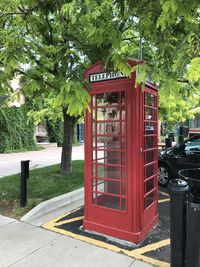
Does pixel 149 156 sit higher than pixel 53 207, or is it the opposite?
pixel 149 156

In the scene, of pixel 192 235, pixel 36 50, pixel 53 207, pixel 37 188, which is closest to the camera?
pixel 192 235

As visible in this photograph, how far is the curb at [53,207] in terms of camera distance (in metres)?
5.33

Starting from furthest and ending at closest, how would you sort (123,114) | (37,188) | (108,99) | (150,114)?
(37,188) → (150,114) → (108,99) → (123,114)

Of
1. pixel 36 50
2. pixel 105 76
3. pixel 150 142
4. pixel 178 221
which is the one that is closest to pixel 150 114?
pixel 150 142

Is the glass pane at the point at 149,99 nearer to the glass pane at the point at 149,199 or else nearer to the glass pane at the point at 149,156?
the glass pane at the point at 149,156

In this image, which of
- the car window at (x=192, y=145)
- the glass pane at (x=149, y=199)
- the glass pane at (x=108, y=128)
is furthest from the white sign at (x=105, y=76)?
the car window at (x=192, y=145)

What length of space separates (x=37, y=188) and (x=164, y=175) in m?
3.44

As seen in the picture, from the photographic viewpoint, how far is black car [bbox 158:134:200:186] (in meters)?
7.76

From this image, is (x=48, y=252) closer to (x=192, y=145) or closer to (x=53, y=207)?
(x=53, y=207)

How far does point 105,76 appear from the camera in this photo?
4.48 metres

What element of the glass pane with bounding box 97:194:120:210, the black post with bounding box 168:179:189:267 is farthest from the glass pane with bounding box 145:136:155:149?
the black post with bounding box 168:179:189:267

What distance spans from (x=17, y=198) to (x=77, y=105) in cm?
346

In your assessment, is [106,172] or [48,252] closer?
[48,252]

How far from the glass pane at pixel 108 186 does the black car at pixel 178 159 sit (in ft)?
11.9
